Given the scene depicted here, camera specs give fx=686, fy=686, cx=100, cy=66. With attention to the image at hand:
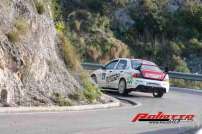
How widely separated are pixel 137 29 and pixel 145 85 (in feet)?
71.6

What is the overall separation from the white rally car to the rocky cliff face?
5.00m

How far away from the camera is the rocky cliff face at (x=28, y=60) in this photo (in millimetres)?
19453

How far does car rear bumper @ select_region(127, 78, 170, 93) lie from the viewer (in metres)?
26.6

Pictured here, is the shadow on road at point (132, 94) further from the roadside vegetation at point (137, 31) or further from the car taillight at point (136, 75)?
the roadside vegetation at point (137, 31)

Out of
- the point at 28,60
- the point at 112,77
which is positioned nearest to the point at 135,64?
the point at 112,77

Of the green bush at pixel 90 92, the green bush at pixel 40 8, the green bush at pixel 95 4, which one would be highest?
the green bush at pixel 95 4

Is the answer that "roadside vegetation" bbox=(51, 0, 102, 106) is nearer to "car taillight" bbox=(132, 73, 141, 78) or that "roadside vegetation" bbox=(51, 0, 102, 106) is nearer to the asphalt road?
the asphalt road

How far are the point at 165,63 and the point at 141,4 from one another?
6.16m

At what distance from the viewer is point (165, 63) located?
44750 mm

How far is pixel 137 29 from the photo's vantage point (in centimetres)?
4816

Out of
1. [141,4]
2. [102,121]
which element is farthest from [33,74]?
[141,4]

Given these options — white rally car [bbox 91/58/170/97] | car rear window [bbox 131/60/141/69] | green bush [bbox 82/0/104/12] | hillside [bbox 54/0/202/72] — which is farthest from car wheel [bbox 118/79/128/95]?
green bush [bbox 82/0/104/12]

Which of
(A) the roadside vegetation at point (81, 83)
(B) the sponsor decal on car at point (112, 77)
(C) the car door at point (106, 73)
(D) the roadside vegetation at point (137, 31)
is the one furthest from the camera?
(D) the roadside vegetation at point (137, 31)

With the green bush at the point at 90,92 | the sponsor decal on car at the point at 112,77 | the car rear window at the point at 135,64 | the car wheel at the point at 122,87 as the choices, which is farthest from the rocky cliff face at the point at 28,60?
the sponsor decal on car at the point at 112,77
